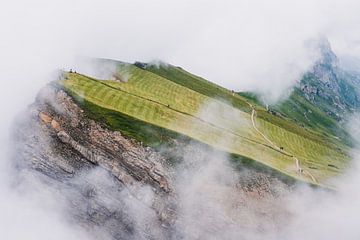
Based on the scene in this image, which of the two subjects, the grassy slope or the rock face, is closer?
the rock face

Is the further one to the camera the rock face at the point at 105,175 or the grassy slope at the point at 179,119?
the grassy slope at the point at 179,119

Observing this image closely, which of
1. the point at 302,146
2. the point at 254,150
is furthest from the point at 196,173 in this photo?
the point at 302,146

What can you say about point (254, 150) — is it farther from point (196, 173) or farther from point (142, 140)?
point (142, 140)

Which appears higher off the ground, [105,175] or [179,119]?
[179,119]

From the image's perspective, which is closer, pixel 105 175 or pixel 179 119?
pixel 105 175
